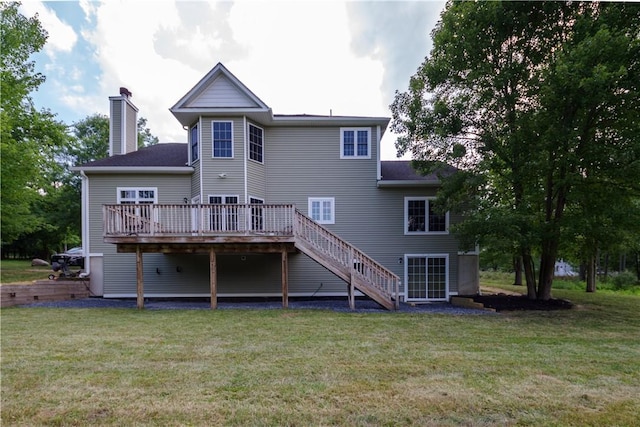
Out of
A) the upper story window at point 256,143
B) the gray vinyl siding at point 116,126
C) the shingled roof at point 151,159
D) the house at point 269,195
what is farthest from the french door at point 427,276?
the gray vinyl siding at point 116,126

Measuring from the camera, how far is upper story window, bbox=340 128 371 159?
1243 centimetres

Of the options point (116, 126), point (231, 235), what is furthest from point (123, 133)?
point (231, 235)

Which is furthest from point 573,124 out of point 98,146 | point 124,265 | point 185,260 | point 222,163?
point 98,146

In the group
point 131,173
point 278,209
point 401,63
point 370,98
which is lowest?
point 278,209

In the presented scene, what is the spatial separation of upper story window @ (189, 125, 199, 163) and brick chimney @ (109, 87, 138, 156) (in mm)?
3363

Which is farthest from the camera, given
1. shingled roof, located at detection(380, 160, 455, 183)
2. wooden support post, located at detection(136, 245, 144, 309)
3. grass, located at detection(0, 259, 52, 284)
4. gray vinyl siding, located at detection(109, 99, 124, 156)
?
grass, located at detection(0, 259, 52, 284)

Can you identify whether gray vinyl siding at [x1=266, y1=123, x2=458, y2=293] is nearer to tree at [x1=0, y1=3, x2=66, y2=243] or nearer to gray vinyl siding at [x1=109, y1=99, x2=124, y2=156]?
gray vinyl siding at [x1=109, y1=99, x2=124, y2=156]

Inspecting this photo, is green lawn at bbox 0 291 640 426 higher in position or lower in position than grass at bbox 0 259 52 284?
higher

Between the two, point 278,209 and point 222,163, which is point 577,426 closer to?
point 278,209

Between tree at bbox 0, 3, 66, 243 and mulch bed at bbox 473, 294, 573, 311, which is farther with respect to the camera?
tree at bbox 0, 3, 66, 243

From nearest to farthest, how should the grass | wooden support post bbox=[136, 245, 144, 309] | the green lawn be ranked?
the green lawn < wooden support post bbox=[136, 245, 144, 309] < the grass

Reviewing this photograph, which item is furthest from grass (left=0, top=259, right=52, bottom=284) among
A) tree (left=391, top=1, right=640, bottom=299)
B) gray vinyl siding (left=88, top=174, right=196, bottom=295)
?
tree (left=391, top=1, right=640, bottom=299)

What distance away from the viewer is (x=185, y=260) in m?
12.1

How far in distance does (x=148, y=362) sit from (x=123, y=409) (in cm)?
158
